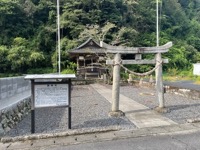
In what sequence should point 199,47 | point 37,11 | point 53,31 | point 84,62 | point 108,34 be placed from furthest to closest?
point 199,47, point 37,11, point 53,31, point 108,34, point 84,62

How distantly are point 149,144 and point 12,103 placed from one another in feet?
12.7

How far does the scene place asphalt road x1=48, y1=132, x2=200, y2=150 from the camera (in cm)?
374

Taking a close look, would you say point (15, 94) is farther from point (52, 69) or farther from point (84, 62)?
point (52, 69)

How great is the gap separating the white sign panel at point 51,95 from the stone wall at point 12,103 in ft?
2.88

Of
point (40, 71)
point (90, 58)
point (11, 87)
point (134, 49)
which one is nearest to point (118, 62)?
point (134, 49)

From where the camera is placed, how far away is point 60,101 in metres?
4.98

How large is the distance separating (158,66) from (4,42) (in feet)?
91.8

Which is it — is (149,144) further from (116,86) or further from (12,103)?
(12,103)

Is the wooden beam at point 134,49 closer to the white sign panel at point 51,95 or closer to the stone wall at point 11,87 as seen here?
the white sign panel at point 51,95

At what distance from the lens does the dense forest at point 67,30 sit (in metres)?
26.9

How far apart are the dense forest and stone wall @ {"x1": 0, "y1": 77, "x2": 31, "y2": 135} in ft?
62.4

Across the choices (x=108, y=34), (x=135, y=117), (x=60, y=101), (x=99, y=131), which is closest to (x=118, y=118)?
(x=135, y=117)

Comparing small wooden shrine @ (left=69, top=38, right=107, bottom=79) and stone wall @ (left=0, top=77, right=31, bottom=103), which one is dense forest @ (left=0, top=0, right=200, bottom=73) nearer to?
small wooden shrine @ (left=69, top=38, right=107, bottom=79)

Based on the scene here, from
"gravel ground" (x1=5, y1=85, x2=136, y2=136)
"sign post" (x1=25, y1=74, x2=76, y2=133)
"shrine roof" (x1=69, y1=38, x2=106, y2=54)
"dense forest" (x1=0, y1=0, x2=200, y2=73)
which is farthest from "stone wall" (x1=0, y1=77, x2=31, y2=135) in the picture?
"dense forest" (x1=0, y1=0, x2=200, y2=73)
